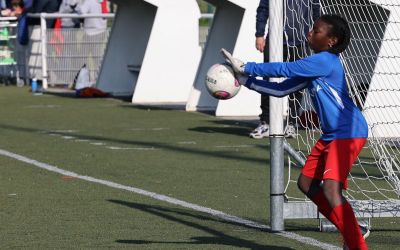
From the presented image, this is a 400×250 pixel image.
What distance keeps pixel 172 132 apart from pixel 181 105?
5.13m

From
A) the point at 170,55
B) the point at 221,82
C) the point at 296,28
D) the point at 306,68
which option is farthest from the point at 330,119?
the point at 170,55

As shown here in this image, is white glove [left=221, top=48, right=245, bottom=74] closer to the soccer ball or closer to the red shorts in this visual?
the soccer ball

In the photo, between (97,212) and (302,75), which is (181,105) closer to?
(97,212)

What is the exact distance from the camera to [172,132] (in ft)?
56.1

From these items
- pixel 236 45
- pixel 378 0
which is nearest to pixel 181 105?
pixel 236 45

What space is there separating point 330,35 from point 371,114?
557cm

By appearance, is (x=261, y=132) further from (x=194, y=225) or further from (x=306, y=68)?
(x=306, y=68)

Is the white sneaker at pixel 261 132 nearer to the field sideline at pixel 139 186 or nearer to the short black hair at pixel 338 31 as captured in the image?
the field sideline at pixel 139 186

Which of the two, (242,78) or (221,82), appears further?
(221,82)

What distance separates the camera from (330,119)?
7.87 meters

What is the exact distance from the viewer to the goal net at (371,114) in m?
10.3

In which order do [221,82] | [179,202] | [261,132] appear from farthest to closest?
[261,132] < [179,202] < [221,82]

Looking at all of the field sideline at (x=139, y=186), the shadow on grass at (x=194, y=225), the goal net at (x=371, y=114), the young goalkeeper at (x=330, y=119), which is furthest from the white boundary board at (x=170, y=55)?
the young goalkeeper at (x=330, y=119)

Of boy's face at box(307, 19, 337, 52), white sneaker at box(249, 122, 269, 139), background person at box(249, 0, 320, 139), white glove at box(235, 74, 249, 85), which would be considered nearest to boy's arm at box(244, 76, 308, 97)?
white glove at box(235, 74, 249, 85)
